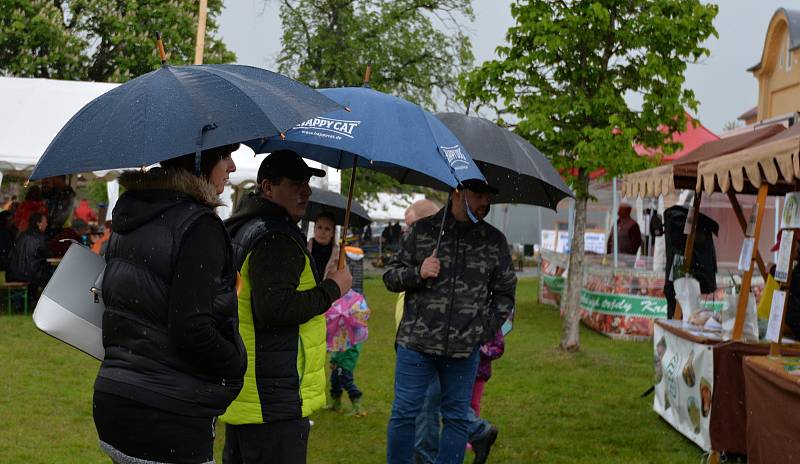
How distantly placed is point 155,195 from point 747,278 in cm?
450

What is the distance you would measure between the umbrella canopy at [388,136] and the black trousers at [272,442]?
3.62 ft

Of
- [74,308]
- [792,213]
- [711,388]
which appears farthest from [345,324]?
[74,308]

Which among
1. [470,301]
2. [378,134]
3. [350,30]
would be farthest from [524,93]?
[350,30]

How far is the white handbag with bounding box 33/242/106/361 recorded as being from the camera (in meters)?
2.89

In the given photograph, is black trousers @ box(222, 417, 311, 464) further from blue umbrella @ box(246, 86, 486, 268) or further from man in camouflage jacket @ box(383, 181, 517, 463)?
man in camouflage jacket @ box(383, 181, 517, 463)

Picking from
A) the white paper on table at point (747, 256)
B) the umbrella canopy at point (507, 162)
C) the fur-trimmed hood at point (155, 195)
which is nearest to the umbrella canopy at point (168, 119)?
the fur-trimmed hood at point (155, 195)

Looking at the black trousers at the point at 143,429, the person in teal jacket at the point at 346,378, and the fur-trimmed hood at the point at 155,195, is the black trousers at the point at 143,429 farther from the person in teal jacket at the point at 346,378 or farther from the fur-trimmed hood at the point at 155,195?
the person in teal jacket at the point at 346,378

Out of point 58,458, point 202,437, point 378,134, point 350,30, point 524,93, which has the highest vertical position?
point 350,30

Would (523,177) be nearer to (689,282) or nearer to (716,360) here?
(716,360)

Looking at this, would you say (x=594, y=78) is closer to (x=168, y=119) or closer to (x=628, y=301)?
(x=628, y=301)

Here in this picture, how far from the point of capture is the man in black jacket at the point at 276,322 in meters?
3.47

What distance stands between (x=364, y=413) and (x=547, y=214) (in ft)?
114

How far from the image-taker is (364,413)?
8.02 metres

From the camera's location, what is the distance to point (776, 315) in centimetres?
571
